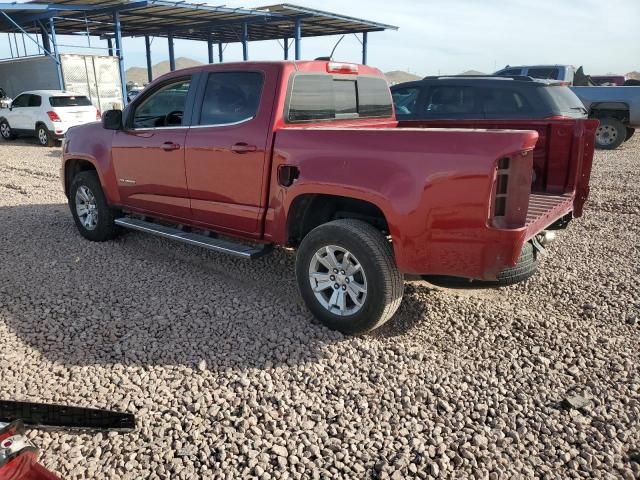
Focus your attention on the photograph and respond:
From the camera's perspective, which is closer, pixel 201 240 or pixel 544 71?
pixel 201 240

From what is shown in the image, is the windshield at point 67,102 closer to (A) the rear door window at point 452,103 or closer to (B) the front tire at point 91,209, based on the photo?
(B) the front tire at point 91,209

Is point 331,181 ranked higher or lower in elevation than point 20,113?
higher

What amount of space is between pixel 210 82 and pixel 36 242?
2.97m

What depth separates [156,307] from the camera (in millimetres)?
4309

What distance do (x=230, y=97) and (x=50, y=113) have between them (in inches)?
499

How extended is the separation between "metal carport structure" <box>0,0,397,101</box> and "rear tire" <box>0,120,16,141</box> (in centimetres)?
332

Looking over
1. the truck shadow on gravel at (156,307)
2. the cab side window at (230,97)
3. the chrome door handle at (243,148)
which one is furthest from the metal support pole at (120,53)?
the chrome door handle at (243,148)

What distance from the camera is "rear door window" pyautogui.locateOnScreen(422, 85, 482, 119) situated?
28.3 feet

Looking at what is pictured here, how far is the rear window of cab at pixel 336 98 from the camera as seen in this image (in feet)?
13.9

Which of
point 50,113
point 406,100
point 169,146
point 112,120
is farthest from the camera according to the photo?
point 50,113

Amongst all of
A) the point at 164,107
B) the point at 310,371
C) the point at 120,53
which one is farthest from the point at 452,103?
the point at 120,53

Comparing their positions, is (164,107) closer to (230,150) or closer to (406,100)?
(230,150)

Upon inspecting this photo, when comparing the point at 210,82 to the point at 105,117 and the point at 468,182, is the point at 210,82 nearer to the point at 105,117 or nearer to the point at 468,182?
the point at 105,117

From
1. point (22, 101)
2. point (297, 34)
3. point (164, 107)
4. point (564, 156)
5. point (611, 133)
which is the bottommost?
point (611, 133)
